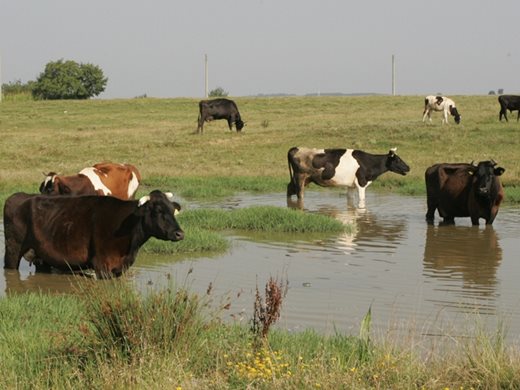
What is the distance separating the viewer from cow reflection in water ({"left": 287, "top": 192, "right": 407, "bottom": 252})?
14281 millimetres

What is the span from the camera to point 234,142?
104 ft

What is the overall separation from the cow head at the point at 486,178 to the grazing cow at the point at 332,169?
4623 mm

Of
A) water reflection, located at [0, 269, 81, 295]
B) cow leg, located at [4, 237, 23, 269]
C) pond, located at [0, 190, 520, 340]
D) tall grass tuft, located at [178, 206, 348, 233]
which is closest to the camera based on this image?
pond, located at [0, 190, 520, 340]

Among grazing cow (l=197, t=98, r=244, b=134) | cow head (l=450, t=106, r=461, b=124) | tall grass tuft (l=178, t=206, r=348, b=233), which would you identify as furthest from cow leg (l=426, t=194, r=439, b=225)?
cow head (l=450, t=106, r=461, b=124)

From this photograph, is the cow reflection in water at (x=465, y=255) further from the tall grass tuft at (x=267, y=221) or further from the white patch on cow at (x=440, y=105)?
the white patch on cow at (x=440, y=105)

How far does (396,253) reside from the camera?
43.6ft

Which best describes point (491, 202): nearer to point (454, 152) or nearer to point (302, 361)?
point (302, 361)

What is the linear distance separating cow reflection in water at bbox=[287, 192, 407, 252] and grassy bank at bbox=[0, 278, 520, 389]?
6782 millimetres

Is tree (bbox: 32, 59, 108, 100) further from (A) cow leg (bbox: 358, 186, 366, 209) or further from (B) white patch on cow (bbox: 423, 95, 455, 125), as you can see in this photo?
(A) cow leg (bbox: 358, 186, 366, 209)

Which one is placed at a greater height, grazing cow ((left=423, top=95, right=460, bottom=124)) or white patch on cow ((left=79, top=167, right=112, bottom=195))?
grazing cow ((left=423, top=95, right=460, bottom=124))

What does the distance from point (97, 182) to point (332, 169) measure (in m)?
7.30

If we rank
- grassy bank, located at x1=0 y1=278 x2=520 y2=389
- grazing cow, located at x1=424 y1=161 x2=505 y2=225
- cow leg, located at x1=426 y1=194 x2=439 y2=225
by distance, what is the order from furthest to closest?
cow leg, located at x1=426 y1=194 x2=439 y2=225
grazing cow, located at x1=424 y1=161 x2=505 y2=225
grassy bank, located at x1=0 y1=278 x2=520 y2=389

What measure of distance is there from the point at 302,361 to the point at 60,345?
1.64 metres

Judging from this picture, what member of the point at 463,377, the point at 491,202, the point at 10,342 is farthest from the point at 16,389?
the point at 491,202
